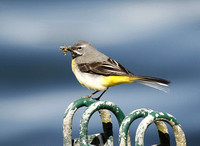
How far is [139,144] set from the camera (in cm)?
397

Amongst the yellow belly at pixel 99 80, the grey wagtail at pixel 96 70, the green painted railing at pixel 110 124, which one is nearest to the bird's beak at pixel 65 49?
the grey wagtail at pixel 96 70

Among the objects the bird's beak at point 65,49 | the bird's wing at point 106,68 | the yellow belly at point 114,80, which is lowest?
the yellow belly at point 114,80

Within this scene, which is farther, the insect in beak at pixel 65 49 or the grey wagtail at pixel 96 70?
the insect in beak at pixel 65 49

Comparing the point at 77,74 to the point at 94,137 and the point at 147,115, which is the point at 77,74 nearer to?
the point at 94,137

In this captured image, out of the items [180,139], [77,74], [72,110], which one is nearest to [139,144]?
[180,139]

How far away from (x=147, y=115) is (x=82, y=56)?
1.99 m

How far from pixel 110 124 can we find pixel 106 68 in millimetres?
988

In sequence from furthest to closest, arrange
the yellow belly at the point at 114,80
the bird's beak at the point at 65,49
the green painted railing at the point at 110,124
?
the bird's beak at the point at 65,49 → the yellow belly at the point at 114,80 → the green painted railing at the point at 110,124

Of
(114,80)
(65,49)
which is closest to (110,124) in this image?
(114,80)

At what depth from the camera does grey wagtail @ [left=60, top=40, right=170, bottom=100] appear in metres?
5.33

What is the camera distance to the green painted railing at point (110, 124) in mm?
4043

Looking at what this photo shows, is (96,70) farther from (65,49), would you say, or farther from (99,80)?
(65,49)

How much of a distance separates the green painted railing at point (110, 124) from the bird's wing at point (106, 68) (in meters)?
0.77

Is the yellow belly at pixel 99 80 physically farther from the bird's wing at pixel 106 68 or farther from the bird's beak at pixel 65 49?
the bird's beak at pixel 65 49
